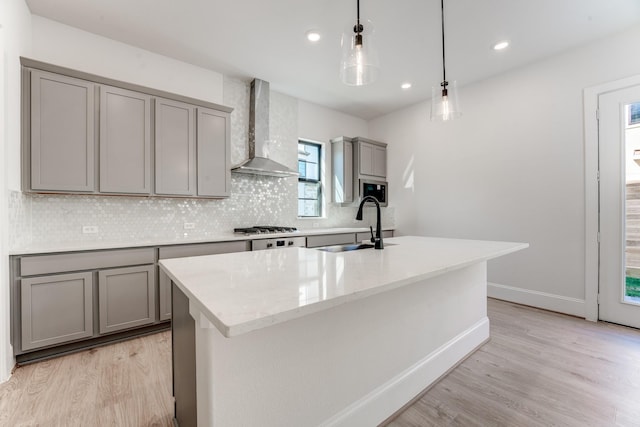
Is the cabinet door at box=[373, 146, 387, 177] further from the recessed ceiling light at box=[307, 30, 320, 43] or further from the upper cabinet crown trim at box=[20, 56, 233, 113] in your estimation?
the upper cabinet crown trim at box=[20, 56, 233, 113]

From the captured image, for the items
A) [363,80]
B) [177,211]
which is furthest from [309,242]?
[363,80]

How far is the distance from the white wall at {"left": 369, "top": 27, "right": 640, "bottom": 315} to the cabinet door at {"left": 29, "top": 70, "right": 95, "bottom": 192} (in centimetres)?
434

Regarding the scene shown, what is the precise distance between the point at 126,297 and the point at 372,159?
13.1 feet

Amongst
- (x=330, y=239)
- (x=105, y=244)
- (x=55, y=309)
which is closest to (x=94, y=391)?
(x=55, y=309)

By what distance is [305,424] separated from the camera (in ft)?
4.06

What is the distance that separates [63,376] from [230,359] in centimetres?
196

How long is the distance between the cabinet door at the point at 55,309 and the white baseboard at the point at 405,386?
7.44 feet

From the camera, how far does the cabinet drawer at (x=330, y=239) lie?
12.5 feet

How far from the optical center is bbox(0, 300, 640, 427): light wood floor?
160cm

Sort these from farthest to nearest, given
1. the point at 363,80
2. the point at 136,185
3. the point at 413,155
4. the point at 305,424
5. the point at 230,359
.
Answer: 1. the point at 413,155
2. the point at 136,185
3. the point at 363,80
4. the point at 305,424
5. the point at 230,359

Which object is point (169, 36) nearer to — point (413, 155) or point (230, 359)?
point (230, 359)

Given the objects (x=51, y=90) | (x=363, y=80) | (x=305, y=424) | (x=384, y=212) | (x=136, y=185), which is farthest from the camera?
(x=384, y=212)

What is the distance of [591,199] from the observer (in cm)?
303

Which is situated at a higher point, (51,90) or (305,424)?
(51,90)
